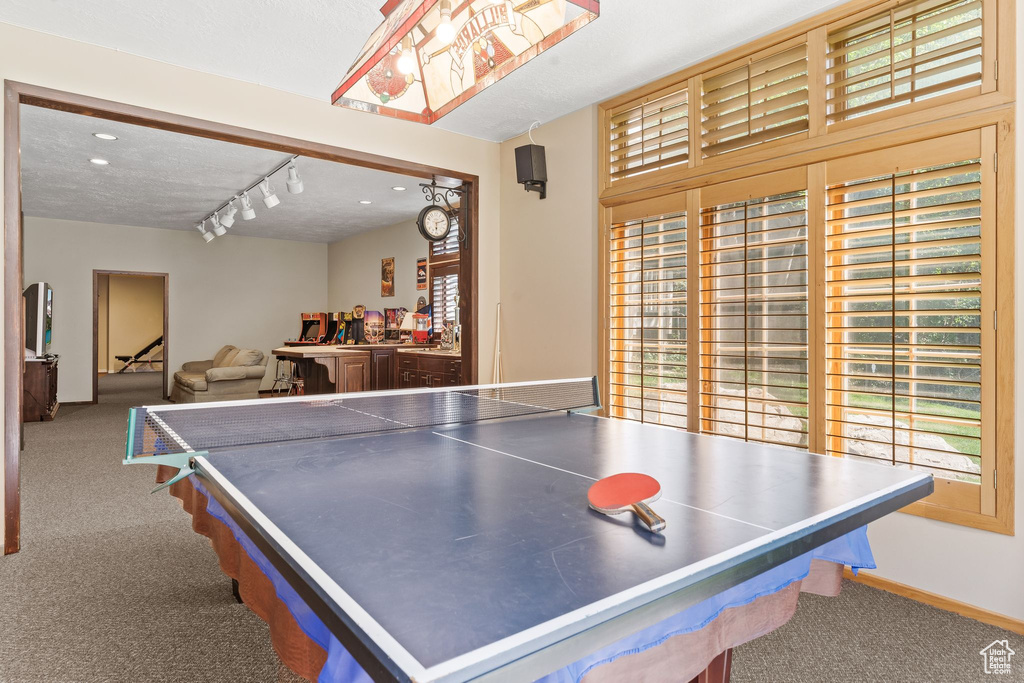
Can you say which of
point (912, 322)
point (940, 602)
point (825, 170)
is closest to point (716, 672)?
point (940, 602)

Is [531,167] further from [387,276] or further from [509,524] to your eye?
[387,276]

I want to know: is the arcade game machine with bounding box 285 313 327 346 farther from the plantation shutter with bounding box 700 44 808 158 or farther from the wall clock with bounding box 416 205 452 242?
the plantation shutter with bounding box 700 44 808 158

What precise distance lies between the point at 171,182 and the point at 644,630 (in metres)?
7.11

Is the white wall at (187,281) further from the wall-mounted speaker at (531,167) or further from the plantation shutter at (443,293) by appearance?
the wall-mounted speaker at (531,167)

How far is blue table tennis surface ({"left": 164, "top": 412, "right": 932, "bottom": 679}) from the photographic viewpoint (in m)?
0.78

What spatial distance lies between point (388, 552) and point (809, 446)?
102 inches

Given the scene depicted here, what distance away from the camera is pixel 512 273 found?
480 cm

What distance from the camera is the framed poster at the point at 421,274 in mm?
7918

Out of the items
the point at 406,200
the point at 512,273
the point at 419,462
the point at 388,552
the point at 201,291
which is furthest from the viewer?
the point at 201,291

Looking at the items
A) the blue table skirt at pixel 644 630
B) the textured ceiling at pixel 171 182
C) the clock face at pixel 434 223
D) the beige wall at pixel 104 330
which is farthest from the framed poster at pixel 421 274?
the beige wall at pixel 104 330

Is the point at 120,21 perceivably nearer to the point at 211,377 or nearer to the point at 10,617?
the point at 10,617

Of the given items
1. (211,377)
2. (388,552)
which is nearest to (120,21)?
(388,552)

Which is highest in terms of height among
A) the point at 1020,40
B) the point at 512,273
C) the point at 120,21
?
the point at 120,21

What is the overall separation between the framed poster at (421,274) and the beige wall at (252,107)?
10.5 ft
